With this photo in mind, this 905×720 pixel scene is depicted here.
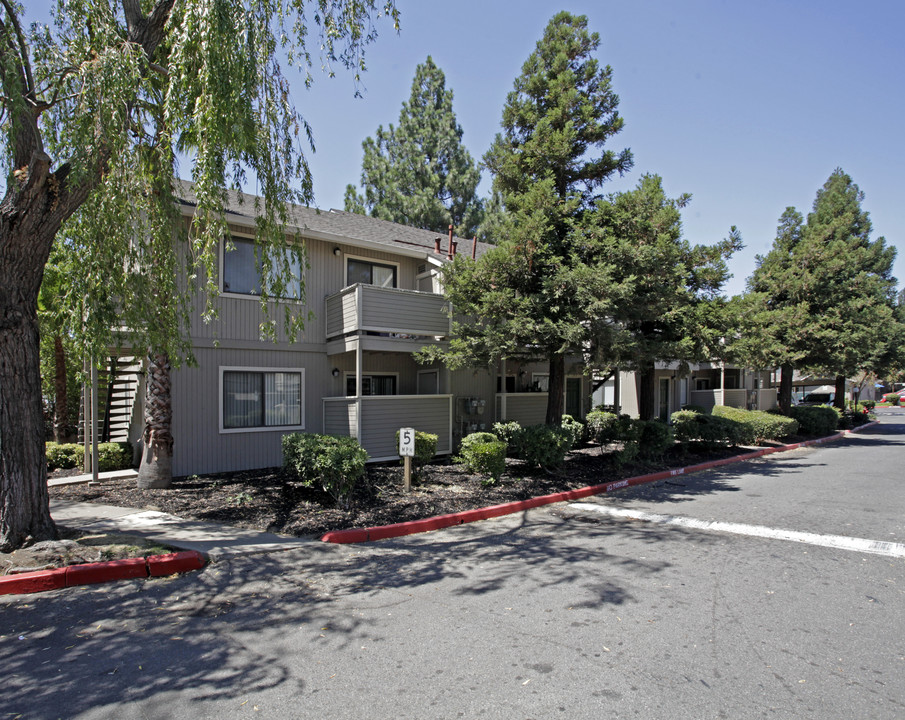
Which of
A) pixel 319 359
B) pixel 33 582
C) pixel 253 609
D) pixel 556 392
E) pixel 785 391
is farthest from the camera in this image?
pixel 785 391

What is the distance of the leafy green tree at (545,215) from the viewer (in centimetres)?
1123

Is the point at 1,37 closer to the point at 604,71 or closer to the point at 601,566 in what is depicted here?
the point at 601,566

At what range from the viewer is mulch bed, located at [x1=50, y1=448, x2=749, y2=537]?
8.38 meters

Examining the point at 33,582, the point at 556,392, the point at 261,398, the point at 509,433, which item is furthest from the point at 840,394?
the point at 33,582

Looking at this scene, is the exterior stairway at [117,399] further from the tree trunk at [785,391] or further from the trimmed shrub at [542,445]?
the tree trunk at [785,391]

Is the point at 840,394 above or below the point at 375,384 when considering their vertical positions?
below

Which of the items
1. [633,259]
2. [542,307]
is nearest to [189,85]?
[542,307]

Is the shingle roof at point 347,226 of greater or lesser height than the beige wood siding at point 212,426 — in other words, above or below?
above

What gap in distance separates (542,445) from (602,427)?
423 centimetres

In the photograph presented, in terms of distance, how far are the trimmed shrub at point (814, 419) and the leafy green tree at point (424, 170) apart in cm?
2077

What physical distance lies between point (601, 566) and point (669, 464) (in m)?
8.77

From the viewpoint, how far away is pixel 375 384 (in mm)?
14773

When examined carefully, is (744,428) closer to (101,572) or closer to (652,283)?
(652,283)

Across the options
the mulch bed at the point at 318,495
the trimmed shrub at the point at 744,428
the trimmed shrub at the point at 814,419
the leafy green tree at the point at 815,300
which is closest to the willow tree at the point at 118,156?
the mulch bed at the point at 318,495
